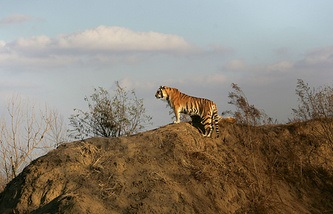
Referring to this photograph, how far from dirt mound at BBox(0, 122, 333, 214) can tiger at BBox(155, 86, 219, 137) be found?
2.09 ft

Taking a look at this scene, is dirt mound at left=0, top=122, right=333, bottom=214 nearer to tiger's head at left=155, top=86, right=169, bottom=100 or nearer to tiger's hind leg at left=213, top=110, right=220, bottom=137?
tiger's hind leg at left=213, top=110, right=220, bottom=137

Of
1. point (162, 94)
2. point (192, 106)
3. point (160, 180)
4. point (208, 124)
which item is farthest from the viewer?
point (162, 94)

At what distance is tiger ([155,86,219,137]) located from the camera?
15781 millimetres

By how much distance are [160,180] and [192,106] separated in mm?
4970

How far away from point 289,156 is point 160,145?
4992mm

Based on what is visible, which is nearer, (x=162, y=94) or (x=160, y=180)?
(x=160, y=180)

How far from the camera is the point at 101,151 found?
12984 mm

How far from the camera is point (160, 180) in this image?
11953mm

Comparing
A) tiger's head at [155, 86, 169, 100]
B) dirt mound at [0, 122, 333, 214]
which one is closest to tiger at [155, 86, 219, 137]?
tiger's head at [155, 86, 169, 100]

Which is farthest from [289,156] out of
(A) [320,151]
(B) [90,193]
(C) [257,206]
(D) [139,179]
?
(B) [90,193]

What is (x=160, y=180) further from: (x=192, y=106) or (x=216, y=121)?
(x=192, y=106)

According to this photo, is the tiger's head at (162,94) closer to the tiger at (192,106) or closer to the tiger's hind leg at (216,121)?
the tiger at (192,106)

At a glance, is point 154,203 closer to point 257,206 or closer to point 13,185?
point 257,206

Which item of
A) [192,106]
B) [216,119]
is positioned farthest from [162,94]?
[216,119]
